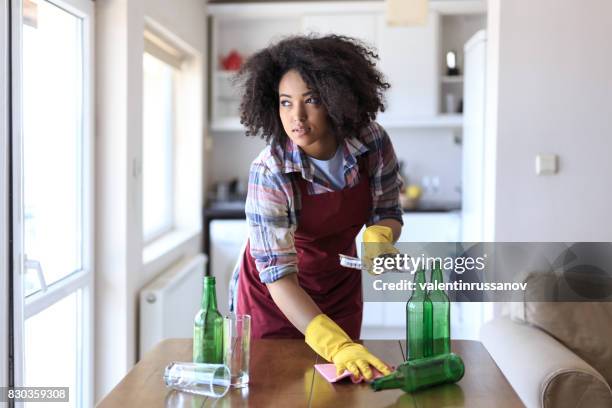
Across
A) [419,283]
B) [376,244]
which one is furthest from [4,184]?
[419,283]

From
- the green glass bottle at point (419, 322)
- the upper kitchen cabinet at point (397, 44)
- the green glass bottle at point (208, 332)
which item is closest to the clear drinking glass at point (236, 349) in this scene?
the green glass bottle at point (208, 332)

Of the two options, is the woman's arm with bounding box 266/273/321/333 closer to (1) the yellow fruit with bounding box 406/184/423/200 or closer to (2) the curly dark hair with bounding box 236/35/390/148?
(2) the curly dark hair with bounding box 236/35/390/148

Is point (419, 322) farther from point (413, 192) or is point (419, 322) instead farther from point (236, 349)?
point (413, 192)

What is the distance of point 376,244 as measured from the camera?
1.76 meters

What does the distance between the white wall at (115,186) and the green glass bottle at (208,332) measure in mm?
1668

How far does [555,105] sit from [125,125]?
6.16 ft

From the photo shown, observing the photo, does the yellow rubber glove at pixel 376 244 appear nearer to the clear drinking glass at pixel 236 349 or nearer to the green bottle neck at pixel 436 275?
the green bottle neck at pixel 436 275

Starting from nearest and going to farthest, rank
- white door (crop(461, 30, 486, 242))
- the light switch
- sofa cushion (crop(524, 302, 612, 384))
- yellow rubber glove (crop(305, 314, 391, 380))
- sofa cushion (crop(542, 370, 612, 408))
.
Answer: yellow rubber glove (crop(305, 314, 391, 380)), sofa cushion (crop(542, 370, 612, 408)), sofa cushion (crop(524, 302, 612, 384)), the light switch, white door (crop(461, 30, 486, 242))

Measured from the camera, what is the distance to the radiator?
3.24 m

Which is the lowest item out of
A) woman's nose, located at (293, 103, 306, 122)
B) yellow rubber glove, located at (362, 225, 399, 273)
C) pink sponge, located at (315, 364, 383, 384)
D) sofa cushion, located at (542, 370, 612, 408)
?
sofa cushion, located at (542, 370, 612, 408)

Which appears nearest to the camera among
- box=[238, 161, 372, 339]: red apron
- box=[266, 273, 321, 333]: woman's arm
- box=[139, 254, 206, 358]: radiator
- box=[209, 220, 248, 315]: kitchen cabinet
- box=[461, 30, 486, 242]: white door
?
box=[266, 273, 321, 333]: woman's arm

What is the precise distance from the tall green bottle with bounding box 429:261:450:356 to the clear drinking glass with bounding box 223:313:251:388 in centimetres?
39

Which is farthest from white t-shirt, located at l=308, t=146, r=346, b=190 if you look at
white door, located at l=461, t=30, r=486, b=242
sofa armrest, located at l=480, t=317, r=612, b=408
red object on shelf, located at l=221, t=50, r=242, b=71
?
red object on shelf, located at l=221, t=50, r=242, b=71

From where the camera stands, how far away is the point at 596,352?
96.0 inches
